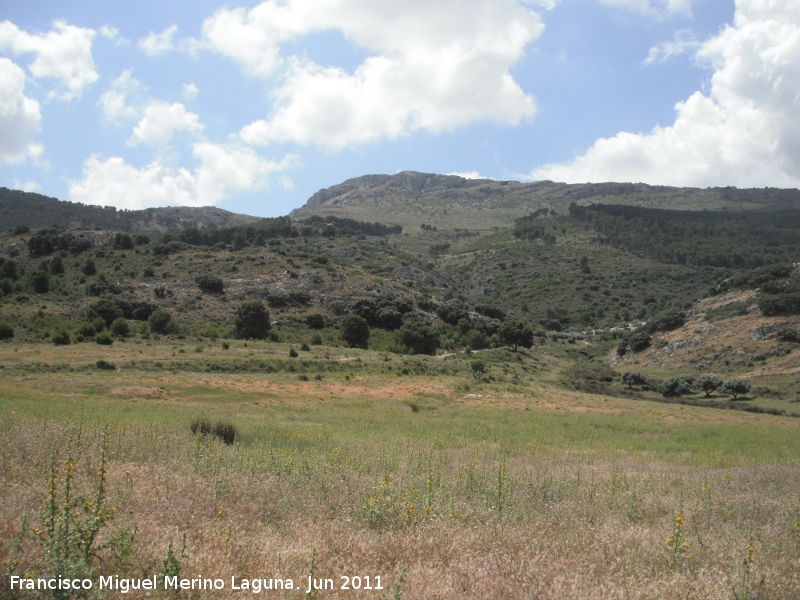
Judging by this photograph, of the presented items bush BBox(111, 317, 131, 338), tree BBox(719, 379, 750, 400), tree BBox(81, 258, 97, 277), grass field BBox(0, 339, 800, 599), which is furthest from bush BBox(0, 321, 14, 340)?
tree BBox(719, 379, 750, 400)

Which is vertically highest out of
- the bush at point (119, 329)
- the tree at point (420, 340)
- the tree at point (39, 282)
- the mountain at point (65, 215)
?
the mountain at point (65, 215)

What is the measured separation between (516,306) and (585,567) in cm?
11609

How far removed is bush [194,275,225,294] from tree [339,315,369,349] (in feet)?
94.7

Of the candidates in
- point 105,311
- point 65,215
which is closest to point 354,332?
point 105,311

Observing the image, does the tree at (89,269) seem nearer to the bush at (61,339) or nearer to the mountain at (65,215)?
the bush at (61,339)

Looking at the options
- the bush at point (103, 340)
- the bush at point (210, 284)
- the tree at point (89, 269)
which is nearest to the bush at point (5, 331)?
the bush at point (103, 340)

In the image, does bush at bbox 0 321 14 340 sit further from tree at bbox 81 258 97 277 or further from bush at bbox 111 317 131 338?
tree at bbox 81 258 97 277

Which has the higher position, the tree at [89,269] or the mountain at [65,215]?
the mountain at [65,215]

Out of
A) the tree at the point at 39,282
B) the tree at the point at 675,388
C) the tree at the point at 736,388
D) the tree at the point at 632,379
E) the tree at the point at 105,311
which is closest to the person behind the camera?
the tree at the point at 736,388

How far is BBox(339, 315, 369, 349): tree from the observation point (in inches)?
2702

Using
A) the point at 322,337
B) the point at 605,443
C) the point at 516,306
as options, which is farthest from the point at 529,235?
the point at 605,443

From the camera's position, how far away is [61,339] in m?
46.8

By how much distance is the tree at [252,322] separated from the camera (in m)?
66.4

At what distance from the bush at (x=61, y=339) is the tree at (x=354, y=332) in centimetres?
3270
